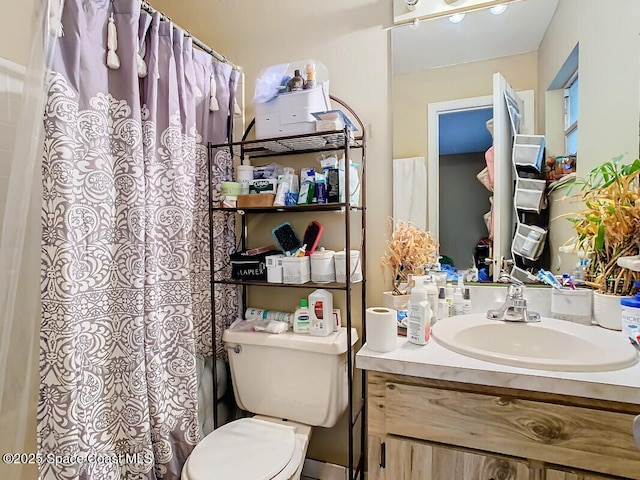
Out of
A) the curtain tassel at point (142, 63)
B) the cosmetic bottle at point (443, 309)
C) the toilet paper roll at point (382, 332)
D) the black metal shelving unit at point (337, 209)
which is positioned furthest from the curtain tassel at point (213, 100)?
the cosmetic bottle at point (443, 309)

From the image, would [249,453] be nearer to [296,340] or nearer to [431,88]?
[296,340]

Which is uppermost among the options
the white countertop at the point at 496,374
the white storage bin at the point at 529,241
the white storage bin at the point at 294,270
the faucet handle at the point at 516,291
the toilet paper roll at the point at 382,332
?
the white storage bin at the point at 529,241

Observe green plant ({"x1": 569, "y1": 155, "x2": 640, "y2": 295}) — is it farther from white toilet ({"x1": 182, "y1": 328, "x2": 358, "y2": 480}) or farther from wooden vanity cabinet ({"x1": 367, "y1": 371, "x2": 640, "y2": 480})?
white toilet ({"x1": 182, "y1": 328, "x2": 358, "y2": 480})

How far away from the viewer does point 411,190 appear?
1416 millimetres

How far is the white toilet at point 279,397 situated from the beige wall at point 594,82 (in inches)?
36.4

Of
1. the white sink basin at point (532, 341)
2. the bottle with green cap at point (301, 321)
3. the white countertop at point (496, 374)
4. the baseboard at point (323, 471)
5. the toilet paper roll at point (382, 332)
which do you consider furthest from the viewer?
the baseboard at point (323, 471)

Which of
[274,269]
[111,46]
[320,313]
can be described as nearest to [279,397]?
[320,313]

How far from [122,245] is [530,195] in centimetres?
144

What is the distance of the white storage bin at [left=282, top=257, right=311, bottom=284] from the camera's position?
1.32 metres

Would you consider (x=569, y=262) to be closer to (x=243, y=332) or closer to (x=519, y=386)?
(x=519, y=386)

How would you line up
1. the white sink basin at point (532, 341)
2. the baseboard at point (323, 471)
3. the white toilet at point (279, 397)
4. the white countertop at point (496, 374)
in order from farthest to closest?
the baseboard at point (323, 471) → the white toilet at point (279, 397) → the white sink basin at point (532, 341) → the white countertop at point (496, 374)

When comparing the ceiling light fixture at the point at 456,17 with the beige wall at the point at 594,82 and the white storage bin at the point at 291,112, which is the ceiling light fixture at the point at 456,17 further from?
the white storage bin at the point at 291,112

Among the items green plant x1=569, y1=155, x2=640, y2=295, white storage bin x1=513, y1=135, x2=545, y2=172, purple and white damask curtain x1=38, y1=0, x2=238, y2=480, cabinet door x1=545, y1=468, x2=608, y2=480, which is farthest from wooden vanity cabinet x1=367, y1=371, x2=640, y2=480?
white storage bin x1=513, y1=135, x2=545, y2=172

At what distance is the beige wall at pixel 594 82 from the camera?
116 cm
